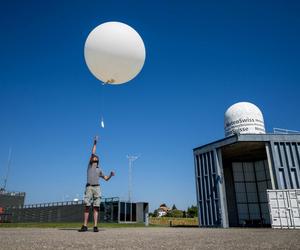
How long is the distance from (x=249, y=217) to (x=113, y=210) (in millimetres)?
16891

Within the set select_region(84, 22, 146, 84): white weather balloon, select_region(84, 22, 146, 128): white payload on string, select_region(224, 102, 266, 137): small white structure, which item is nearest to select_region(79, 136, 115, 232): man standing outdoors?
select_region(84, 22, 146, 128): white payload on string

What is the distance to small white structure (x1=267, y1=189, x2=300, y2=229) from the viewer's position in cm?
1622

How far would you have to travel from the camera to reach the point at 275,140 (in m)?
19.2

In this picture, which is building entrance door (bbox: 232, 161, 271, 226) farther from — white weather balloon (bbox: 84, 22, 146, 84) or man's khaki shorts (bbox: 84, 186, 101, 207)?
white weather balloon (bbox: 84, 22, 146, 84)

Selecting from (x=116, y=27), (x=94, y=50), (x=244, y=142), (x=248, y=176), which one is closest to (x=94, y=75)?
(x=94, y=50)

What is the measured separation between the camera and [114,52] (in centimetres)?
786

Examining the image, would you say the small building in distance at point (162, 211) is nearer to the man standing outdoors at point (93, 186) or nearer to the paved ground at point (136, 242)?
the man standing outdoors at point (93, 186)

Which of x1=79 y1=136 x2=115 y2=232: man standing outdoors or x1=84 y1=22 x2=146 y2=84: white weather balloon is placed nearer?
x1=79 y1=136 x2=115 y2=232: man standing outdoors

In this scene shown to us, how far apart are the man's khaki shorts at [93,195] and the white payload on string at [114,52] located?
1.93 meters

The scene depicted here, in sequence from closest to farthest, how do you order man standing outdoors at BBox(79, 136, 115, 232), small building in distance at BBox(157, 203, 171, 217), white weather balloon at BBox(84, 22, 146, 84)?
man standing outdoors at BBox(79, 136, 115, 232)
white weather balloon at BBox(84, 22, 146, 84)
small building in distance at BBox(157, 203, 171, 217)

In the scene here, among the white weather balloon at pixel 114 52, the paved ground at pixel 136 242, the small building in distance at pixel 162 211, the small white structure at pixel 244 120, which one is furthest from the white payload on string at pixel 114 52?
the small building in distance at pixel 162 211

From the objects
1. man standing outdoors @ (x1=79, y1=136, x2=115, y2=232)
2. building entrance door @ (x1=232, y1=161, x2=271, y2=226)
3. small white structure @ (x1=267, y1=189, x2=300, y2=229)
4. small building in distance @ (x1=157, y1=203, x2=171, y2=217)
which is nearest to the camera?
man standing outdoors @ (x1=79, y1=136, x2=115, y2=232)

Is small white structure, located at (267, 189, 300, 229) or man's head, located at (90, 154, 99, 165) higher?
man's head, located at (90, 154, 99, 165)

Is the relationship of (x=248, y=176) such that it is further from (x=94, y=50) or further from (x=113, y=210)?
(x=94, y=50)
